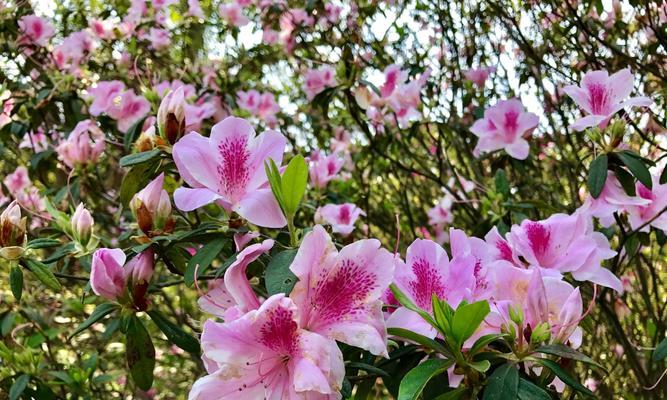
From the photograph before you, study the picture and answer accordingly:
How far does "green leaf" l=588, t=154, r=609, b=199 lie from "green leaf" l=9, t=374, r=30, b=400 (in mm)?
1342

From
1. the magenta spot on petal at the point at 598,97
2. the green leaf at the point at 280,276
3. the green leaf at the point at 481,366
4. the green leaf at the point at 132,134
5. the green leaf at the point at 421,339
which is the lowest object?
the green leaf at the point at 481,366

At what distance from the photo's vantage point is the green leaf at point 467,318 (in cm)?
75

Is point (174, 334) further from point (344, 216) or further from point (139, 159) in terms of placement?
point (344, 216)

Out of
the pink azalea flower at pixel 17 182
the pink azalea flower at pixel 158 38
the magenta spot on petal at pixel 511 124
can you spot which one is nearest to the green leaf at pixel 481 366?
the magenta spot on petal at pixel 511 124

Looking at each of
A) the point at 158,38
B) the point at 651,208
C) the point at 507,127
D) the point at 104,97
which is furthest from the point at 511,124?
the point at 158,38

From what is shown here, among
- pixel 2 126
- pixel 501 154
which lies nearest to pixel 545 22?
pixel 501 154

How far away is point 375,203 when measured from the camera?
11.7 feet

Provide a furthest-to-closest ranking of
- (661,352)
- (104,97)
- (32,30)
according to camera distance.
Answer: (32,30) → (104,97) → (661,352)

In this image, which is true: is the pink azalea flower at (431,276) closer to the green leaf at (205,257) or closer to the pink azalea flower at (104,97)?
the green leaf at (205,257)

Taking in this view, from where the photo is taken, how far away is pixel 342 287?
0.80 metres

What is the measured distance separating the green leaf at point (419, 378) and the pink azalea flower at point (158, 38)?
103 inches

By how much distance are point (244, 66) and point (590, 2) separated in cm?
192

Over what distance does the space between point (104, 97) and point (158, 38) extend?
1117 millimetres

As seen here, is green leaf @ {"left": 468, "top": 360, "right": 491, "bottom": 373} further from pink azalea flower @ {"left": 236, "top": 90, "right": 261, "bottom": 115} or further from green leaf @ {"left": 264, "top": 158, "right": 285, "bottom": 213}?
pink azalea flower @ {"left": 236, "top": 90, "right": 261, "bottom": 115}
